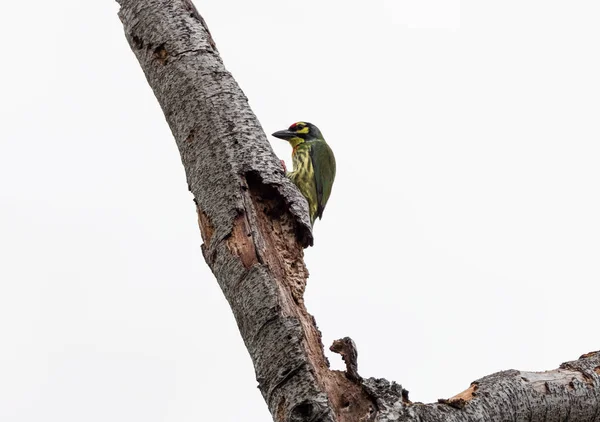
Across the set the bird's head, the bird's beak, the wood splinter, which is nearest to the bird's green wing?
the bird's head

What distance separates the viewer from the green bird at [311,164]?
7656 millimetres

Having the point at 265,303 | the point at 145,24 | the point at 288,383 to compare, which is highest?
the point at 145,24

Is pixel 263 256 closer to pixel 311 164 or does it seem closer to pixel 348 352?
pixel 348 352

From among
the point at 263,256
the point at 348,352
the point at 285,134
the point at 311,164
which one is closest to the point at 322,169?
the point at 311,164

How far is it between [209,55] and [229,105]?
34 centimetres

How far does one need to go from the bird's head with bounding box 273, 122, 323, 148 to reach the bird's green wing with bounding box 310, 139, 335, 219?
0.14 m

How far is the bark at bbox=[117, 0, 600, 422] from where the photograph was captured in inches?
116

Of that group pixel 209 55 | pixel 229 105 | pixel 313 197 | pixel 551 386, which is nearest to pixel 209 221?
pixel 229 105

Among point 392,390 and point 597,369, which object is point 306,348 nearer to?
point 392,390

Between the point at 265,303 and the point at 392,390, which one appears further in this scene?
the point at 265,303

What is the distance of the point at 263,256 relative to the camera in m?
3.43

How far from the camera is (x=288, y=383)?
2.94 m

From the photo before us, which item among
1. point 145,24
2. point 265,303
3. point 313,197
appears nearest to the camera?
point 265,303

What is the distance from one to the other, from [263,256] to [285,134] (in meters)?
5.07
